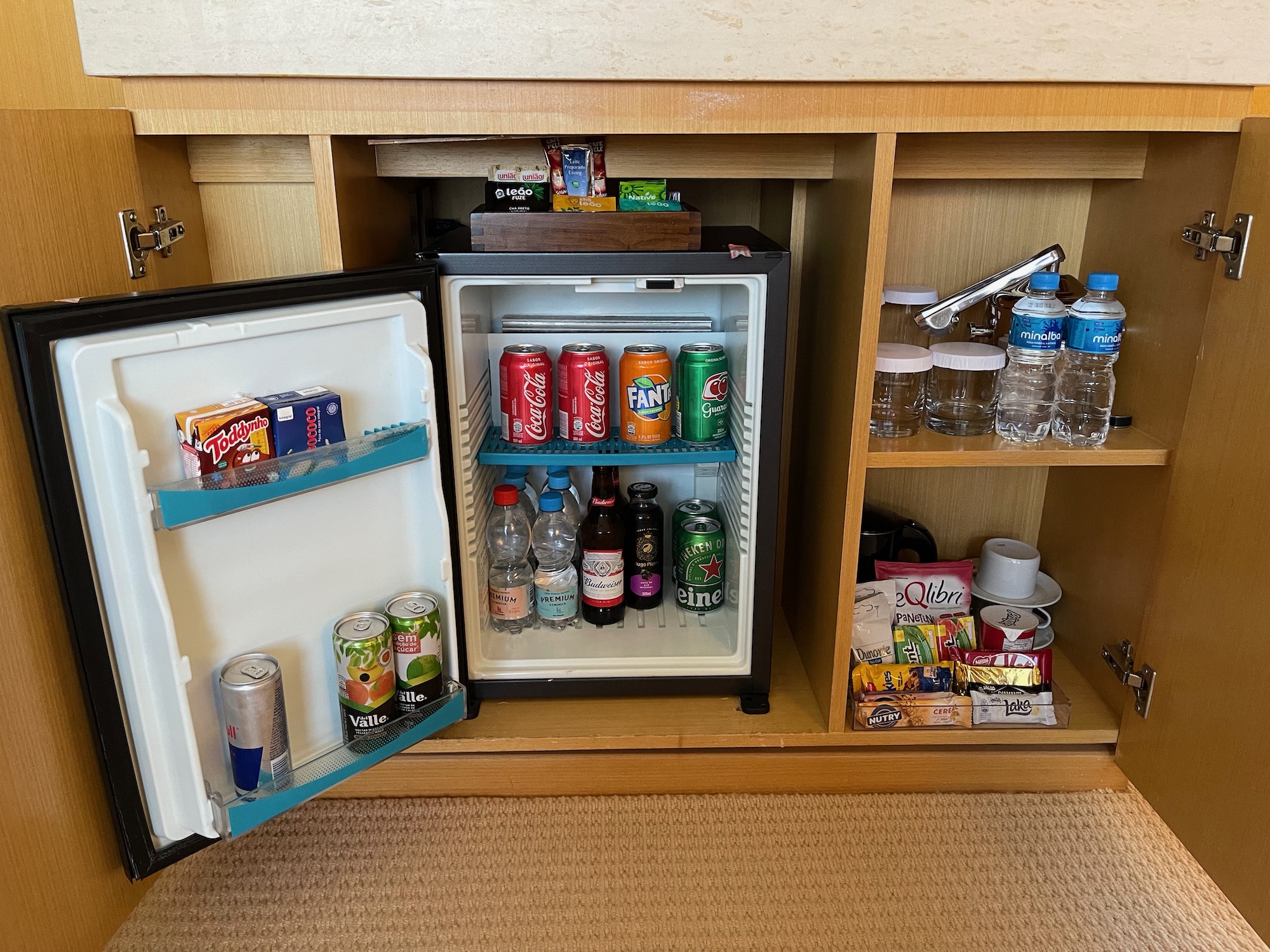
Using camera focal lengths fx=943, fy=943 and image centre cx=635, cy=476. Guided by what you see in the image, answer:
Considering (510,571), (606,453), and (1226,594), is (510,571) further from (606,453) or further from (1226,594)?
(1226,594)

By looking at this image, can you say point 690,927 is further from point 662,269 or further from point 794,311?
point 794,311

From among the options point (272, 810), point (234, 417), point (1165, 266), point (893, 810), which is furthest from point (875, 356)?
point (272, 810)

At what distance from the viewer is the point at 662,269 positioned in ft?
4.13

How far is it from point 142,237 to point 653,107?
634 mm

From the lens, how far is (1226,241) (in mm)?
1144

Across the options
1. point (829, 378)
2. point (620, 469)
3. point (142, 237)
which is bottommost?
point (620, 469)

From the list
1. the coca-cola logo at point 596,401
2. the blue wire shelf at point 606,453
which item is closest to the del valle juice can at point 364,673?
the blue wire shelf at point 606,453

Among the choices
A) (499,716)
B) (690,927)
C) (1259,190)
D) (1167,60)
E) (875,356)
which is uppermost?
(1167,60)

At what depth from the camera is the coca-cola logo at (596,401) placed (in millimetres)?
1394

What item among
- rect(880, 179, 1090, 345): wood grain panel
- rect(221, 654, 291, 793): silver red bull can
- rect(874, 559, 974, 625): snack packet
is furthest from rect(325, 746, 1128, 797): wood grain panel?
rect(880, 179, 1090, 345): wood grain panel

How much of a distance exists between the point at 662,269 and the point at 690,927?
861 mm

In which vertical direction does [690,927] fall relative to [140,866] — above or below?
below

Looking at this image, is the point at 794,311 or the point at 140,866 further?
the point at 794,311

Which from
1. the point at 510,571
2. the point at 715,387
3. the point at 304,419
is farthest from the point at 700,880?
the point at 304,419
